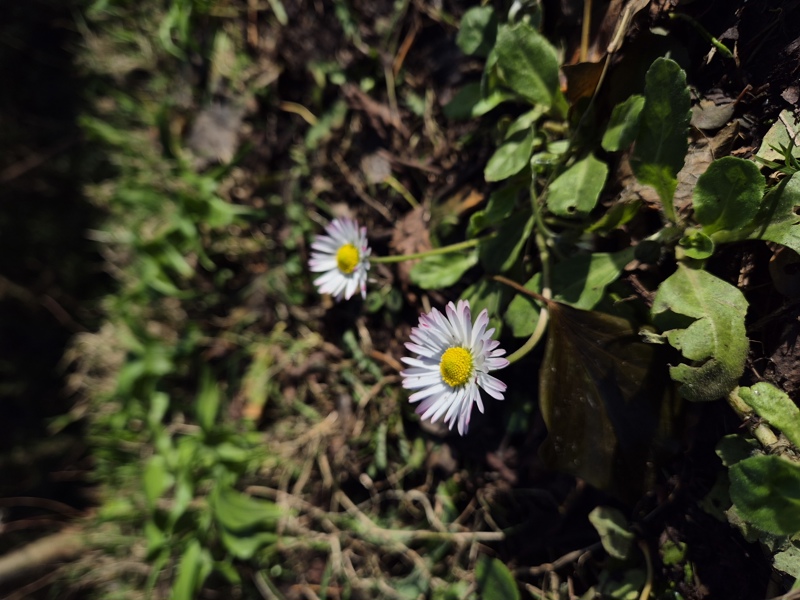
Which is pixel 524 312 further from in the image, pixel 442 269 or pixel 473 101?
pixel 473 101

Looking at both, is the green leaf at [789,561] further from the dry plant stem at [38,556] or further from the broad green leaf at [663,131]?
the dry plant stem at [38,556]

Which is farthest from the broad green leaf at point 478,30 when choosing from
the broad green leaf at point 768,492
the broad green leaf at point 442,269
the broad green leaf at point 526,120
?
the broad green leaf at point 768,492

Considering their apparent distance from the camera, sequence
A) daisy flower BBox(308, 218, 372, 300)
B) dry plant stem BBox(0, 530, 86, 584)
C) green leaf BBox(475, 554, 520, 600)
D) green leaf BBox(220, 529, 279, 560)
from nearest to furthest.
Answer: green leaf BBox(475, 554, 520, 600)
daisy flower BBox(308, 218, 372, 300)
green leaf BBox(220, 529, 279, 560)
dry plant stem BBox(0, 530, 86, 584)

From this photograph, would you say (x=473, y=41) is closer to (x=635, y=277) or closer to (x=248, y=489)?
(x=635, y=277)

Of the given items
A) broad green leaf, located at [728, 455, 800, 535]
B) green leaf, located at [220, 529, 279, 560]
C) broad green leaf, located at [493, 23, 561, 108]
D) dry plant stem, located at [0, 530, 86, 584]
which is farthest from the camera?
dry plant stem, located at [0, 530, 86, 584]

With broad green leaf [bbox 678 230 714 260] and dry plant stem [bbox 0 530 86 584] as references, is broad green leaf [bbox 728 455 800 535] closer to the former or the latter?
broad green leaf [bbox 678 230 714 260]

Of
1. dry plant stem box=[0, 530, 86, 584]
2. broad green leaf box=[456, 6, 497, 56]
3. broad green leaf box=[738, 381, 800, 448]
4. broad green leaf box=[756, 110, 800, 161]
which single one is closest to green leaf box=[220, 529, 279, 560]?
dry plant stem box=[0, 530, 86, 584]
